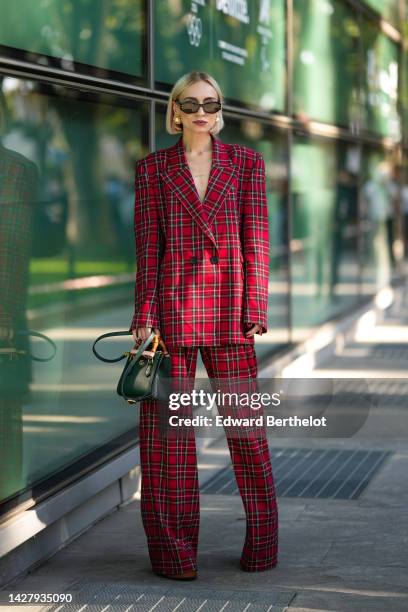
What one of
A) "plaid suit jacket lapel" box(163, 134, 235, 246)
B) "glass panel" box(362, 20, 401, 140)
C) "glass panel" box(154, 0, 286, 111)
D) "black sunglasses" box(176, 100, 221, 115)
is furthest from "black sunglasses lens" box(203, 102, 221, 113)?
"glass panel" box(362, 20, 401, 140)

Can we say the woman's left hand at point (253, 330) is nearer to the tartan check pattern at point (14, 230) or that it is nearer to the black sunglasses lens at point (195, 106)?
the black sunglasses lens at point (195, 106)

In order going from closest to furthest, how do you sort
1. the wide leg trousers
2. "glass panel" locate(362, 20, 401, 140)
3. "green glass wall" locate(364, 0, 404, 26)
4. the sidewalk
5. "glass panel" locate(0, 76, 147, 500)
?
the sidewalk, the wide leg trousers, "glass panel" locate(0, 76, 147, 500), "glass panel" locate(362, 20, 401, 140), "green glass wall" locate(364, 0, 404, 26)

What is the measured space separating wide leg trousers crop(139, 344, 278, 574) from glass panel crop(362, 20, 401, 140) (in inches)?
397

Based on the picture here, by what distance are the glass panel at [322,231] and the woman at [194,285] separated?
5748 mm

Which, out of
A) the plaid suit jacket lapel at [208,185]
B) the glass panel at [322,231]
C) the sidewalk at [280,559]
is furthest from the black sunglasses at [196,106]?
the glass panel at [322,231]

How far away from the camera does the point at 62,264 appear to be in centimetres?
598

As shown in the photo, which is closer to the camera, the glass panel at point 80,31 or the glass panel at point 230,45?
the glass panel at point 80,31

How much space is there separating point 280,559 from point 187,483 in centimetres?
59

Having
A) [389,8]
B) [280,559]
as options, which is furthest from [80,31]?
[389,8]

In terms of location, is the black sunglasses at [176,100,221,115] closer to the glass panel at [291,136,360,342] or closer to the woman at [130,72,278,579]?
the woman at [130,72,278,579]

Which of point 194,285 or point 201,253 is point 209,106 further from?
point 194,285

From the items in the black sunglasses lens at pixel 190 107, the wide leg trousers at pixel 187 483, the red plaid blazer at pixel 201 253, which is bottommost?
the wide leg trousers at pixel 187 483

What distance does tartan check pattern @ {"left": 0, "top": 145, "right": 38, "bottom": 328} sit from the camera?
5297mm

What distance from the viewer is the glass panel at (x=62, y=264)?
5.42m
